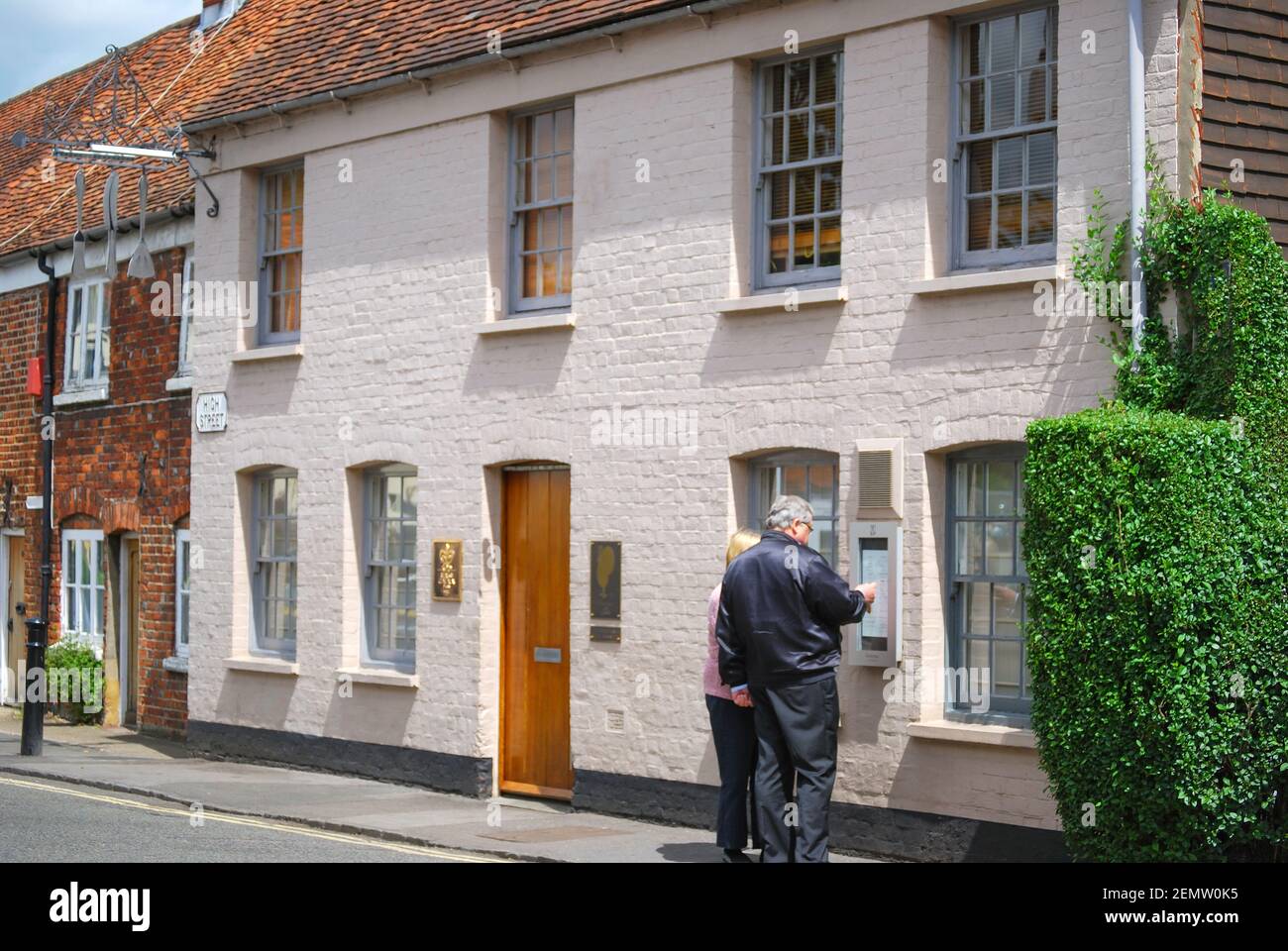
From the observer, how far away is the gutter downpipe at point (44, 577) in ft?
57.0

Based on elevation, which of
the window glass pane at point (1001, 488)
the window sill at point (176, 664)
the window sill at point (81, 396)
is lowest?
the window sill at point (176, 664)

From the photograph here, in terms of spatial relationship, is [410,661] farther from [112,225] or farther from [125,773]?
[112,225]

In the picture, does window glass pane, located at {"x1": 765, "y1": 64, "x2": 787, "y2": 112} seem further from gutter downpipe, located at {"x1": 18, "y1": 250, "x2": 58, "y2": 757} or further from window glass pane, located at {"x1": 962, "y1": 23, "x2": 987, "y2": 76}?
gutter downpipe, located at {"x1": 18, "y1": 250, "x2": 58, "y2": 757}

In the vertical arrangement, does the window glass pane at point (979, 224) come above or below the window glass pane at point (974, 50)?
below

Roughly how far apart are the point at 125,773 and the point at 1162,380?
1000 centimetres

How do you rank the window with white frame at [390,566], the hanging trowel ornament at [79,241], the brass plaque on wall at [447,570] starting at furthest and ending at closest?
the hanging trowel ornament at [79,241], the window with white frame at [390,566], the brass plaque on wall at [447,570]

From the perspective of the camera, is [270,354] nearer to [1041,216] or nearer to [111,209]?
[111,209]

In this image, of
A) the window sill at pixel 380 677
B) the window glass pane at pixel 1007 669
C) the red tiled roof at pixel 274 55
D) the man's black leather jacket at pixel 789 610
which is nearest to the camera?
the man's black leather jacket at pixel 789 610

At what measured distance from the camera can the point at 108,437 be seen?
2072 centimetres

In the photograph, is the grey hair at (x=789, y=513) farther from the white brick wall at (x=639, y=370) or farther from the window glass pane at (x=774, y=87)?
the window glass pane at (x=774, y=87)

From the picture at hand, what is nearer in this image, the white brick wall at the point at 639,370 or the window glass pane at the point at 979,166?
the white brick wall at the point at 639,370

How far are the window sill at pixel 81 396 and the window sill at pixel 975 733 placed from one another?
12413mm

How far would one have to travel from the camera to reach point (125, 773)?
52.7 feet

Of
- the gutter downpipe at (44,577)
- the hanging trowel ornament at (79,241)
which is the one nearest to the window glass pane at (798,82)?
the hanging trowel ornament at (79,241)
